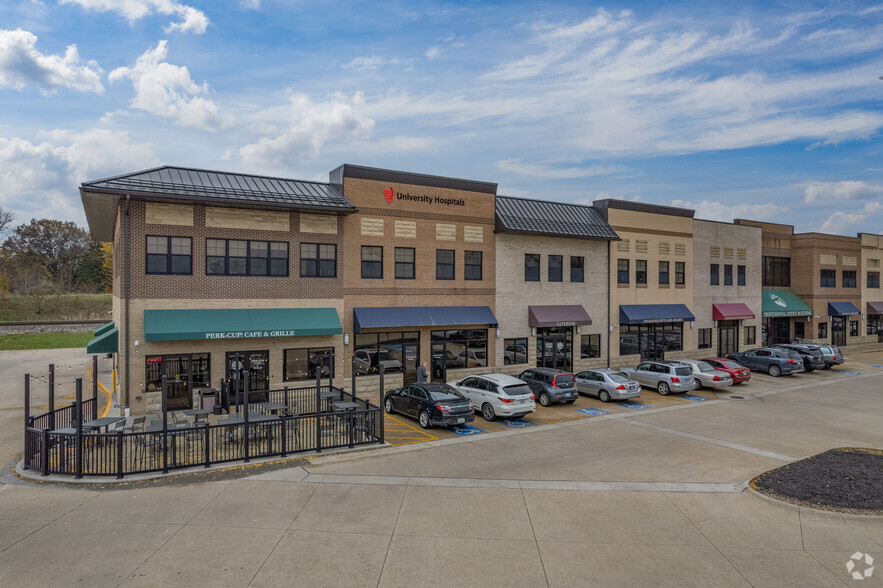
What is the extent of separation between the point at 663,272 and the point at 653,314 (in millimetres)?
3461

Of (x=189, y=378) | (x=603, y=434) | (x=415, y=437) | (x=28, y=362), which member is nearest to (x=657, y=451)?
(x=603, y=434)

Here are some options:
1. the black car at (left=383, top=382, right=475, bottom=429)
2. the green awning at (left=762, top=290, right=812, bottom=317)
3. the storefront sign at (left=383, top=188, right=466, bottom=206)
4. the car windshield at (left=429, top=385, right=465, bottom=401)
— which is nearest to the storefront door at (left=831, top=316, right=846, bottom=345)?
the green awning at (left=762, top=290, right=812, bottom=317)

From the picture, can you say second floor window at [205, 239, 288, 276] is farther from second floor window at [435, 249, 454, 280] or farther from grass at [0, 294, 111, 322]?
grass at [0, 294, 111, 322]

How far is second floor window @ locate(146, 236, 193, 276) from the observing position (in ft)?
69.1

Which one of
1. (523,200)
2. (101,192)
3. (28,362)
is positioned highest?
(523,200)

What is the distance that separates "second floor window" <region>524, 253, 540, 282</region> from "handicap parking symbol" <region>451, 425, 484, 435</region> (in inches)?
493

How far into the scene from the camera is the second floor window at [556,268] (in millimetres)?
31047

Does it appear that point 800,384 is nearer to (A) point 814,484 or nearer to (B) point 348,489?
(A) point 814,484

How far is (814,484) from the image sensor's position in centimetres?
1261

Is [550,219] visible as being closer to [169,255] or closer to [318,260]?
[318,260]

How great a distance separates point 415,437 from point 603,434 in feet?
22.0

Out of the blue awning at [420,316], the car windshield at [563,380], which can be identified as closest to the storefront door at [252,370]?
the blue awning at [420,316]

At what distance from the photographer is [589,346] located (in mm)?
32594

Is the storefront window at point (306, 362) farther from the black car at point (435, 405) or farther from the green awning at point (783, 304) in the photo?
the green awning at point (783, 304)
